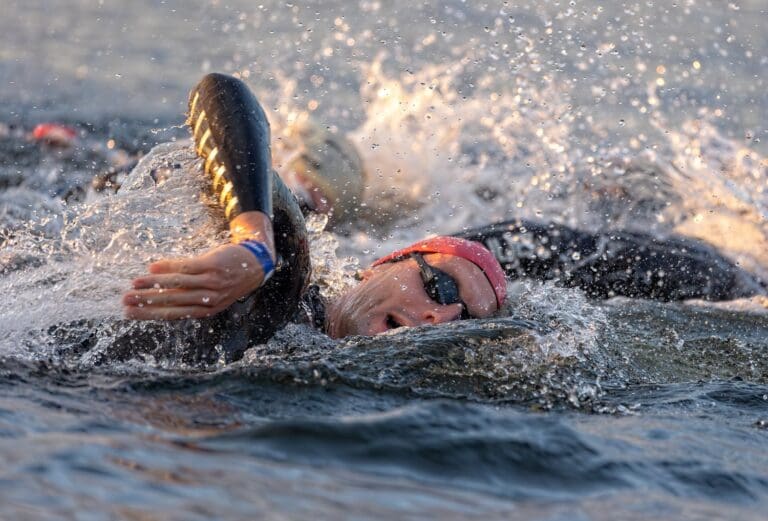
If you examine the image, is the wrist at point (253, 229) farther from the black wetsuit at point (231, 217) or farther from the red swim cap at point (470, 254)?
the red swim cap at point (470, 254)

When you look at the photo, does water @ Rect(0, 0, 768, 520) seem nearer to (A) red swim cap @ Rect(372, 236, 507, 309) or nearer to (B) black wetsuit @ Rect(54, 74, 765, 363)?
(B) black wetsuit @ Rect(54, 74, 765, 363)

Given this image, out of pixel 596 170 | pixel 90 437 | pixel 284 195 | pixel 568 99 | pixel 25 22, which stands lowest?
pixel 90 437

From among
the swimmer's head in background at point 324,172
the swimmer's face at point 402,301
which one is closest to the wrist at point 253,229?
the swimmer's face at point 402,301

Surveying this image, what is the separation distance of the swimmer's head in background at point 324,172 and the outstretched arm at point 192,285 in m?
4.82

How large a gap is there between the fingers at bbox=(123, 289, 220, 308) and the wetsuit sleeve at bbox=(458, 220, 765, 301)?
402cm

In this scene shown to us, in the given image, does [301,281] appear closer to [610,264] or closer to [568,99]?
[610,264]

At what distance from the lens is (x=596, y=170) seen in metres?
8.64

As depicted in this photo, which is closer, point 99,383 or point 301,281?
point 99,383

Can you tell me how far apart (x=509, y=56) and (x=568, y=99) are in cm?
78

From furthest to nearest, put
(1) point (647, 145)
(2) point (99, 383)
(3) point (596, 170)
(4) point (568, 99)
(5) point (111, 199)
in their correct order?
(4) point (568, 99)
(1) point (647, 145)
(3) point (596, 170)
(5) point (111, 199)
(2) point (99, 383)

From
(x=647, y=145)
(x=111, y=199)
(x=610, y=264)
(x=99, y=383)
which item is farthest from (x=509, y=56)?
(x=99, y=383)

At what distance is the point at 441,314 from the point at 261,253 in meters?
1.24

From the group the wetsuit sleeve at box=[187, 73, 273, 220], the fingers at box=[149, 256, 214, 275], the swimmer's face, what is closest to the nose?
the swimmer's face

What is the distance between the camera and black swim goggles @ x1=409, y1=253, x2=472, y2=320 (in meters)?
4.43
